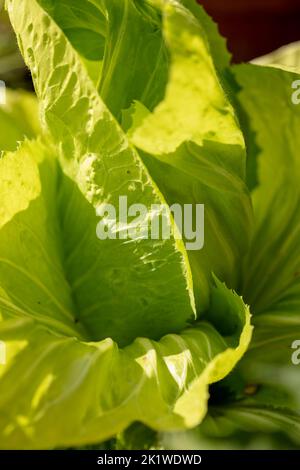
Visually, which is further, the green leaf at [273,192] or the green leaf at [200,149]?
the green leaf at [273,192]

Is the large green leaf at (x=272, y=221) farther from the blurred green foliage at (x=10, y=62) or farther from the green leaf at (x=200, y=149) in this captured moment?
the blurred green foliage at (x=10, y=62)

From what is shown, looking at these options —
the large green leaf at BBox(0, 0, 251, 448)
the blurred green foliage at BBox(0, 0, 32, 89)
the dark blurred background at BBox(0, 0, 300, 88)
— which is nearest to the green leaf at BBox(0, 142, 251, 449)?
the large green leaf at BBox(0, 0, 251, 448)

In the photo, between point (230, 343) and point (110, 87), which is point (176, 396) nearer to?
point (230, 343)

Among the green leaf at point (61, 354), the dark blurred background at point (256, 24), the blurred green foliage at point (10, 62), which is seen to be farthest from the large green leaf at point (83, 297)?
the dark blurred background at point (256, 24)

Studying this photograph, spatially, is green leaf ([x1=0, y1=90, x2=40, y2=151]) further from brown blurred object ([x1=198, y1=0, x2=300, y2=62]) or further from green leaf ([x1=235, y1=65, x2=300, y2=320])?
brown blurred object ([x1=198, y1=0, x2=300, y2=62])

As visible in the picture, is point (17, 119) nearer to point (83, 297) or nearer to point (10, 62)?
point (83, 297)

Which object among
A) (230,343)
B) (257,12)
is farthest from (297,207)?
(257,12)
